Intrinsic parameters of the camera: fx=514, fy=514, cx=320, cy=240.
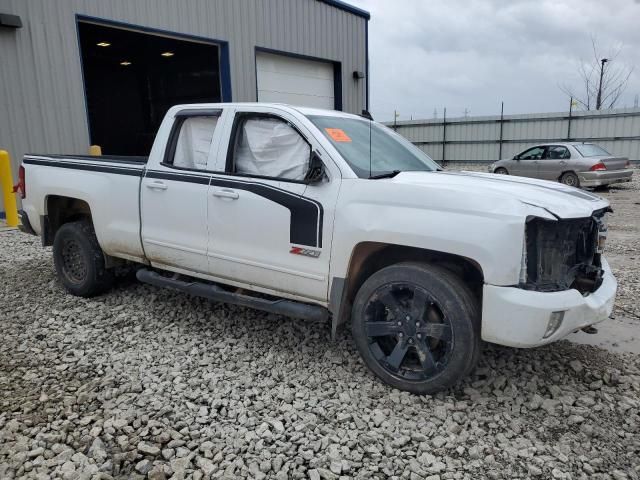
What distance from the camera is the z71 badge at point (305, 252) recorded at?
3.51m

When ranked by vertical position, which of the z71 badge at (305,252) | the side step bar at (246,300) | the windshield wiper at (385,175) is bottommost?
the side step bar at (246,300)

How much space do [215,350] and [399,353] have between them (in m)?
1.51

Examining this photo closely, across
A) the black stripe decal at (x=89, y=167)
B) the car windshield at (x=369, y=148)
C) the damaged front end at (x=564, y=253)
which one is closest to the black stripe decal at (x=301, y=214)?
the car windshield at (x=369, y=148)

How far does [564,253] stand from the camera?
10.2 ft

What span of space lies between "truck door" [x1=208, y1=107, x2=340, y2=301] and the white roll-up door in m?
10.1

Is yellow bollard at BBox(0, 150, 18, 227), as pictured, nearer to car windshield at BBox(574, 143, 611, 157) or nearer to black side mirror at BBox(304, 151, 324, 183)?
black side mirror at BBox(304, 151, 324, 183)

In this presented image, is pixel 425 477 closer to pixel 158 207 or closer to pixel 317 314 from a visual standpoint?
pixel 317 314

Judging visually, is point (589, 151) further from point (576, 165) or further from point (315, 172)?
point (315, 172)

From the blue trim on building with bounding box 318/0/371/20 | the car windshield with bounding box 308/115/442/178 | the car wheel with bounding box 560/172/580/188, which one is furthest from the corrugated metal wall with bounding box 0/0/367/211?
the car wheel with bounding box 560/172/580/188

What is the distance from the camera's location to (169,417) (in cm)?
307

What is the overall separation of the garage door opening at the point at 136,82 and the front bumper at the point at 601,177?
11274 mm

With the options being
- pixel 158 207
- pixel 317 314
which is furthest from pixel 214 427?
pixel 158 207

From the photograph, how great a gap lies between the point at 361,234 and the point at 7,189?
25.7ft

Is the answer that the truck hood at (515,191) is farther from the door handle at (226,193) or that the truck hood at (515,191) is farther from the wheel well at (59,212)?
the wheel well at (59,212)
